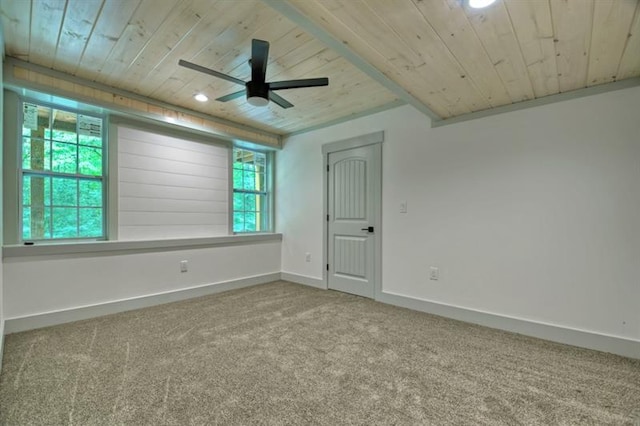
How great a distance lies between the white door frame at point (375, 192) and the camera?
3582 mm

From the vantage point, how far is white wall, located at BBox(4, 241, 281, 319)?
261cm

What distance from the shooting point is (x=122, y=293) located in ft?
10.4

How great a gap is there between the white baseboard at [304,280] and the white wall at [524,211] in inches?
40.0

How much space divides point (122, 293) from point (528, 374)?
370 cm

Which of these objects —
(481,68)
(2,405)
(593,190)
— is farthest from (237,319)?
(593,190)

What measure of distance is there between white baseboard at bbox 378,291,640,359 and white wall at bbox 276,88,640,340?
0.05 metres

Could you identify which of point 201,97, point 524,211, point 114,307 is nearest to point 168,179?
point 201,97

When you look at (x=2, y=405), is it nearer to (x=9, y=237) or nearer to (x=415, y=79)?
(x=9, y=237)

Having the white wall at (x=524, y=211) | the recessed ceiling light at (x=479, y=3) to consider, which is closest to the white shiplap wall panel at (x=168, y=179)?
the white wall at (x=524, y=211)

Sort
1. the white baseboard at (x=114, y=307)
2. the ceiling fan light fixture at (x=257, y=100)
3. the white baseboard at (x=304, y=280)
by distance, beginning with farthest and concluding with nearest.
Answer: the white baseboard at (x=304, y=280), the white baseboard at (x=114, y=307), the ceiling fan light fixture at (x=257, y=100)

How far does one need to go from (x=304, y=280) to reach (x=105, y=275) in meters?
2.44

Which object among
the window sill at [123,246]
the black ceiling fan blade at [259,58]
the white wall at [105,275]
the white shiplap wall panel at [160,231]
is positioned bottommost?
the white wall at [105,275]

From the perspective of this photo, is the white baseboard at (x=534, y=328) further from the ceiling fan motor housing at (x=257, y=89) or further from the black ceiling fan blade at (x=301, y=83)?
the ceiling fan motor housing at (x=257, y=89)

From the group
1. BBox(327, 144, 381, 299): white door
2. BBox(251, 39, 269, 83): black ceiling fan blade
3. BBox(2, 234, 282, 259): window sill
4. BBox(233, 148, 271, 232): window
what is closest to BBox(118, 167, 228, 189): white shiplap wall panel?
BBox(233, 148, 271, 232): window
